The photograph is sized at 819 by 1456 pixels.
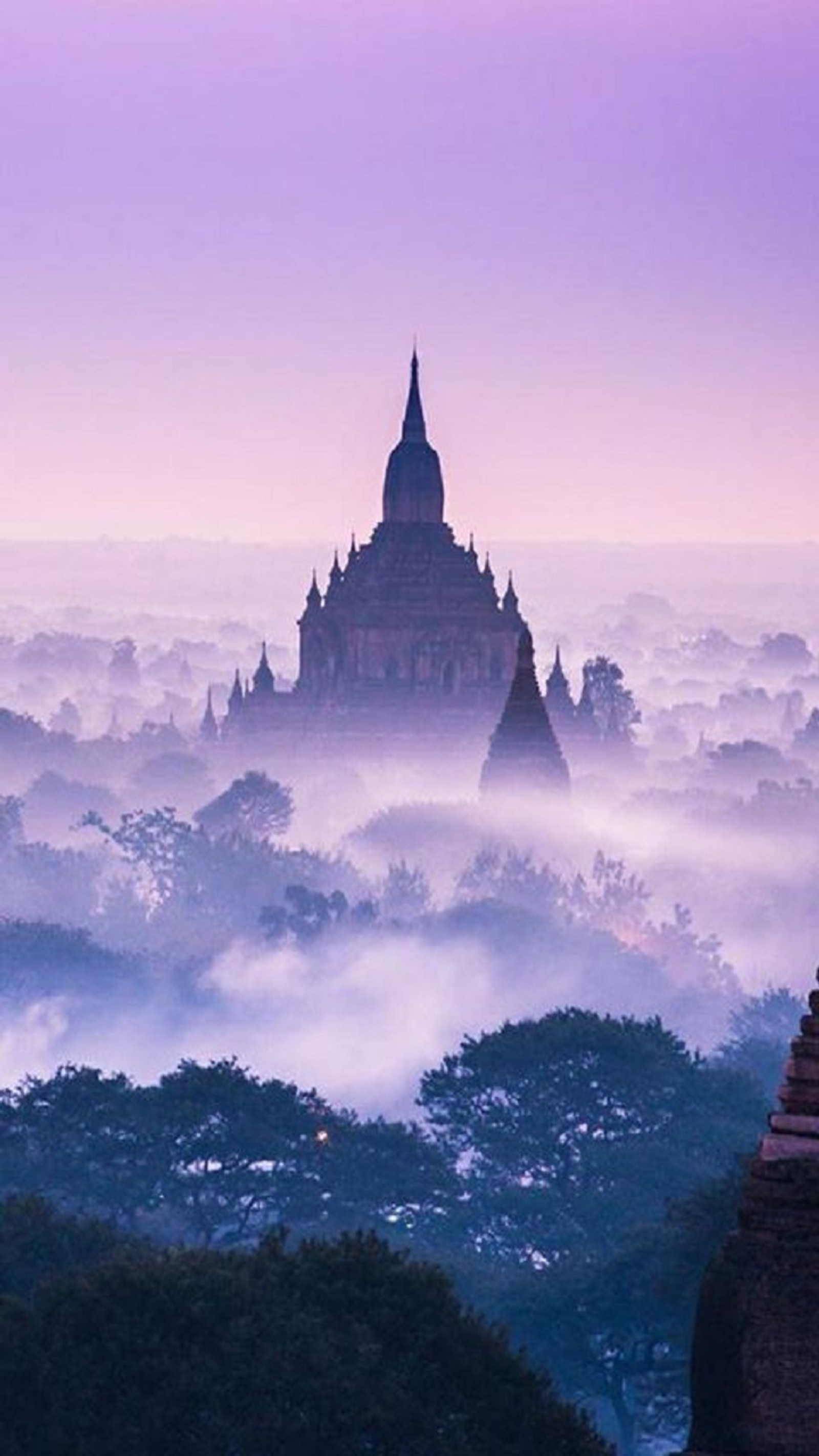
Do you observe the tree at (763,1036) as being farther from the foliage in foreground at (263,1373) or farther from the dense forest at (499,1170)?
the foliage in foreground at (263,1373)

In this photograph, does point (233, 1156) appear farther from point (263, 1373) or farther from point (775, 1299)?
point (775, 1299)

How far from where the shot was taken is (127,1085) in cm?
10444

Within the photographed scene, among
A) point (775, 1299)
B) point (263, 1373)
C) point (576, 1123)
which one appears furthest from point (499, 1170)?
point (775, 1299)

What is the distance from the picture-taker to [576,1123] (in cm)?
10738

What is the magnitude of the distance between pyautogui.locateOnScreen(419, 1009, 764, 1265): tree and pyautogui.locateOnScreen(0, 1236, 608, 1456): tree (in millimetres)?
44799

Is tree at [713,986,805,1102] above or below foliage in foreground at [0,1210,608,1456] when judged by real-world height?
below

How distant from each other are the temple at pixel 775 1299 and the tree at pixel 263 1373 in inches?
878

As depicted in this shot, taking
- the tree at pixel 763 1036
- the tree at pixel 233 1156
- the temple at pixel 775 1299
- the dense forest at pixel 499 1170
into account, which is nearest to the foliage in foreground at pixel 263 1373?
the dense forest at pixel 499 1170

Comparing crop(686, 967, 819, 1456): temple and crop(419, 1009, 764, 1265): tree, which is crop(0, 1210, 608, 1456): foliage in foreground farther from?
crop(419, 1009, 764, 1265): tree

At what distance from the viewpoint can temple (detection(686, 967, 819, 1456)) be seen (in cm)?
2717

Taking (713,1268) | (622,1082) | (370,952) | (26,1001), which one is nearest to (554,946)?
(370,952)

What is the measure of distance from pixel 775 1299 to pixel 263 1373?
25.3 metres

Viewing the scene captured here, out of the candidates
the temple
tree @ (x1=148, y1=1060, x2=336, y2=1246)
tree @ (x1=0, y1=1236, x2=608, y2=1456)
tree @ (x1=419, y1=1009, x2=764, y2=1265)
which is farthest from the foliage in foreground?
tree @ (x1=419, y1=1009, x2=764, y2=1265)

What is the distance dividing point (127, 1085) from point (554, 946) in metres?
96.2
